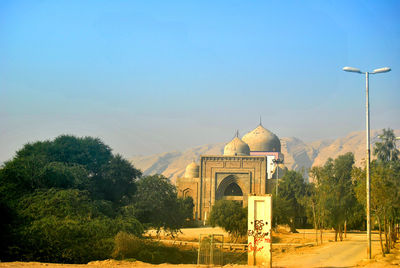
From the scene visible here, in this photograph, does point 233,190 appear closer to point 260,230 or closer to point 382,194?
point 382,194

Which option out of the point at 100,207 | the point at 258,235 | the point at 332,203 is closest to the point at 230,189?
the point at 332,203

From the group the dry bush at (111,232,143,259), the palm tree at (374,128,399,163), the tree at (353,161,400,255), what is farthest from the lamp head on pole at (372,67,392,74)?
the palm tree at (374,128,399,163)

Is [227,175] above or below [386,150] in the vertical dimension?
below

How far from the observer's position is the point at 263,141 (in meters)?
68.2

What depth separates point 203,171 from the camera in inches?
2307

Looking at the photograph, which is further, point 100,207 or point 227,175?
point 227,175

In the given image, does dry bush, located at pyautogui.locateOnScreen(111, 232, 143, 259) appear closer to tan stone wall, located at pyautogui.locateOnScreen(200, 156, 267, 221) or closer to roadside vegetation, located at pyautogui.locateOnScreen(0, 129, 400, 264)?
roadside vegetation, located at pyautogui.locateOnScreen(0, 129, 400, 264)

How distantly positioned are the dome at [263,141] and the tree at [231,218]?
3015cm

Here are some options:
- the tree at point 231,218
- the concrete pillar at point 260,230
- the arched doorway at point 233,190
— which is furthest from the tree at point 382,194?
the arched doorway at point 233,190

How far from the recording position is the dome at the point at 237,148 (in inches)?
2484

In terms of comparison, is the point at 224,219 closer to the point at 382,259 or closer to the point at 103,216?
the point at 103,216

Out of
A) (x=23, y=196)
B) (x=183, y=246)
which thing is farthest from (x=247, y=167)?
(x=23, y=196)

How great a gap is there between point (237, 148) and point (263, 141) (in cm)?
646

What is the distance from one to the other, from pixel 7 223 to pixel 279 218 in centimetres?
2269
